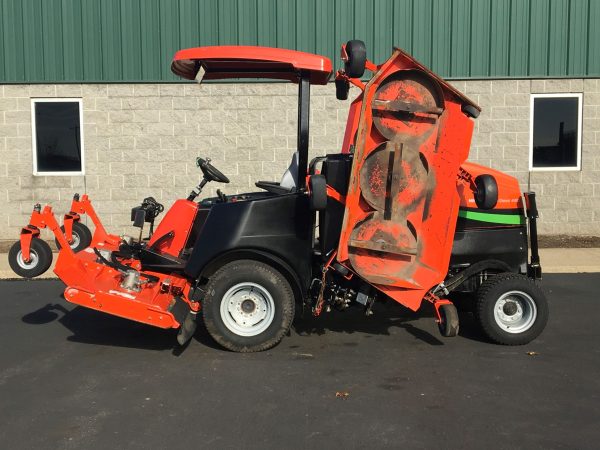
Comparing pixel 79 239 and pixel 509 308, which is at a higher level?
pixel 79 239

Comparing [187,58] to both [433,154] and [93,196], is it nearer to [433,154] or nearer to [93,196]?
[433,154]

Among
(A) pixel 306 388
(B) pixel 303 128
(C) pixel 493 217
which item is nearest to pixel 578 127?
(C) pixel 493 217

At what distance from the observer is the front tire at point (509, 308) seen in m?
4.92

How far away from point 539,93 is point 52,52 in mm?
8804

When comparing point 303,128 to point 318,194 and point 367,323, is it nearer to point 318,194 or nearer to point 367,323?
point 318,194

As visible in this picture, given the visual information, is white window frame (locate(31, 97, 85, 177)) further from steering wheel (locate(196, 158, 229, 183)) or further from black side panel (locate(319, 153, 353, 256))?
black side panel (locate(319, 153, 353, 256))

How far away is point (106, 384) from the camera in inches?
163

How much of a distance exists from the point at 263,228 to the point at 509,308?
223 cm

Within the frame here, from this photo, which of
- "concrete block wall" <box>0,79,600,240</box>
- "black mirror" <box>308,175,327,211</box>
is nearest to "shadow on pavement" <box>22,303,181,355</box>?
"black mirror" <box>308,175,327,211</box>

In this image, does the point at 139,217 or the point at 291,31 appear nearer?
the point at 139,217

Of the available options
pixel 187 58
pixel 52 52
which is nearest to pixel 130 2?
pixel 52 52

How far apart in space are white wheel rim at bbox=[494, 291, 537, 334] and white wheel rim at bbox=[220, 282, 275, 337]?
195 centimetres

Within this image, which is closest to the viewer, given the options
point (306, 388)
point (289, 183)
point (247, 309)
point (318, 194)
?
point (306, 388)

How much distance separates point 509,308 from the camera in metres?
5.00
